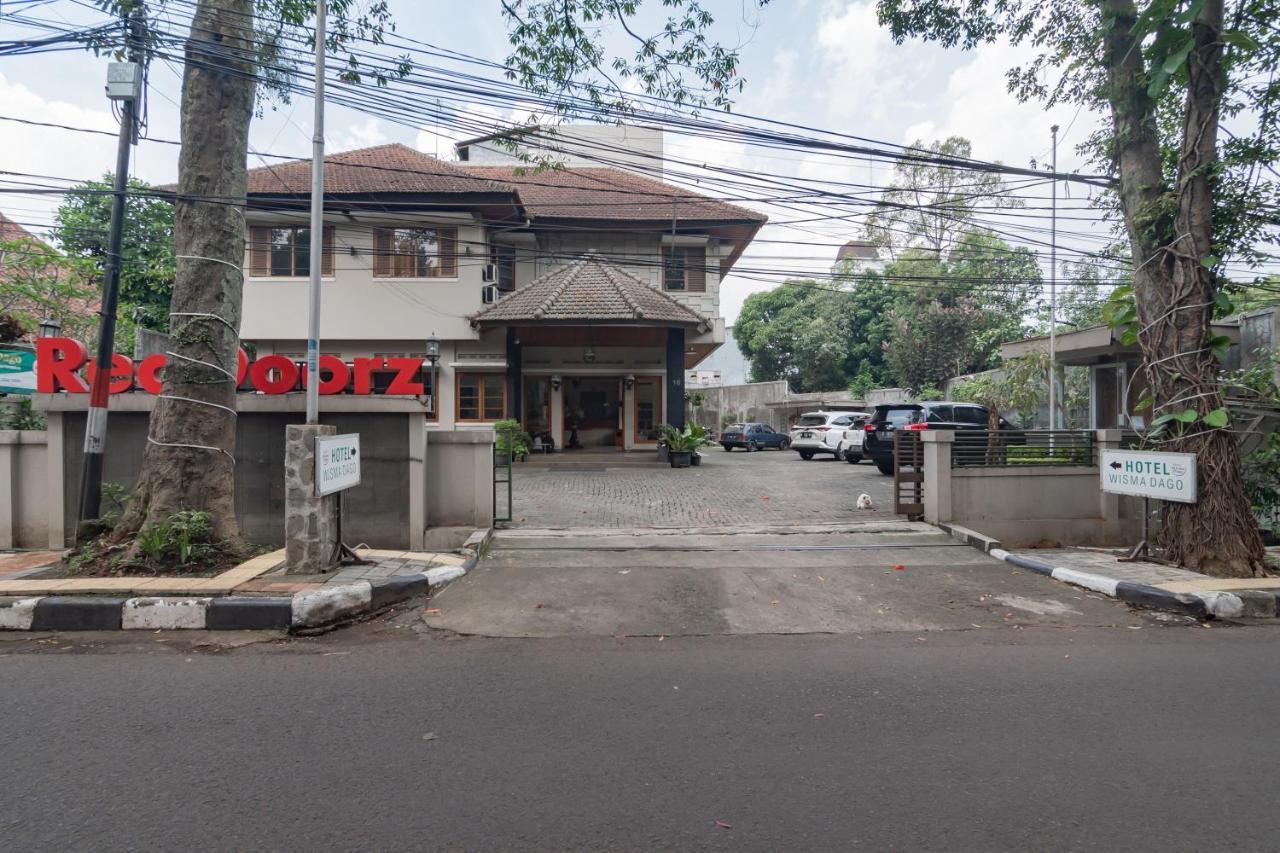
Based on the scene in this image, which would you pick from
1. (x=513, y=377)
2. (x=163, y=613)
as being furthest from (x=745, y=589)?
(x=513, y=377)

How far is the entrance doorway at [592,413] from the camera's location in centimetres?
2177

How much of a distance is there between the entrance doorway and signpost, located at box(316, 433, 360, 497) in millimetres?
14496

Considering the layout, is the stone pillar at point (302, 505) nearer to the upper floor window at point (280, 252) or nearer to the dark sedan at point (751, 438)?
the upper floor window at point (280, 252)

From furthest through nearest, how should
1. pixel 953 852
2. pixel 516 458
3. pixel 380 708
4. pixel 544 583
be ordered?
pixel 516 458
pixel 544 583
pixel 380 708
pixel 953 852

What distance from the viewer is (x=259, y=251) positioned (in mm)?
19125

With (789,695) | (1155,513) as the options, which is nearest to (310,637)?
(789,695)

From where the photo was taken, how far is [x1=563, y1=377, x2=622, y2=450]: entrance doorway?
21.8 m

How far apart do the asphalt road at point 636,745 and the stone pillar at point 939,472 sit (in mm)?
4202

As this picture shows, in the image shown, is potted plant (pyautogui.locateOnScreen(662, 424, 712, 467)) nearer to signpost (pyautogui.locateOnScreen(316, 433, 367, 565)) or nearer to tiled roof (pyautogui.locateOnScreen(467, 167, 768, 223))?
tiled roof (pyautogui.locateOnScreen(467, 167, 768, 223))

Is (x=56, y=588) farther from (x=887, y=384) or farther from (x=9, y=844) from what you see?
(x=887, y=384)

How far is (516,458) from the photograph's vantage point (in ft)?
62.4

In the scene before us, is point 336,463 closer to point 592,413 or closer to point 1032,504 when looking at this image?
point 1032,504

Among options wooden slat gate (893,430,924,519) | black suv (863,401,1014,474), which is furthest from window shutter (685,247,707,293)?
wooden slat gate (893,430,924,519)

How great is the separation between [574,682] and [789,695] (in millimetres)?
1365
